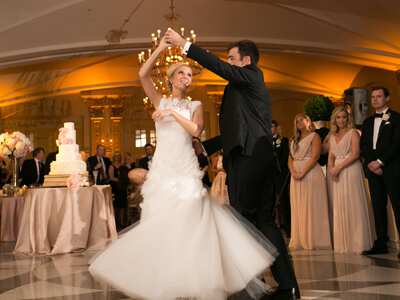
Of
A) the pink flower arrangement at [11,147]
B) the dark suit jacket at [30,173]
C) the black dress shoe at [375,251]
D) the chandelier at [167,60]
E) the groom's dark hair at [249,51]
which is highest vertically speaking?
the chandelier at [167,60]

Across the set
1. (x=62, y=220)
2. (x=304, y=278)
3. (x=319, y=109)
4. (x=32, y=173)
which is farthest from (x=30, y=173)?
(x=304, y=278)

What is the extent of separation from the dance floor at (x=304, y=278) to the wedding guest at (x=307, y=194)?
0.26 meters

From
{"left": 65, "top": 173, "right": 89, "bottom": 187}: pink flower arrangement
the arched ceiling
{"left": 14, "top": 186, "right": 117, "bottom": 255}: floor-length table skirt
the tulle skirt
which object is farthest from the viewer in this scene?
the arched ceiling

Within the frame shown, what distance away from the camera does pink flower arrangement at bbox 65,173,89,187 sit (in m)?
6.39

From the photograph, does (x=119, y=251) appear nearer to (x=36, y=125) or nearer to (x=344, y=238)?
(x=344, y=238)

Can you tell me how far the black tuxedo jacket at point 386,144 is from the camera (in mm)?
4879

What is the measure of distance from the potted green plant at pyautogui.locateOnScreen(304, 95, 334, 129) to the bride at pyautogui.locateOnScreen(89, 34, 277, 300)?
351 cm

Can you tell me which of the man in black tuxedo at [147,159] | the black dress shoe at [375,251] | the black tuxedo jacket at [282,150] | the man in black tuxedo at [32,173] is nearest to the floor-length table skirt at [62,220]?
the black tuxedo jacket at [282,150]

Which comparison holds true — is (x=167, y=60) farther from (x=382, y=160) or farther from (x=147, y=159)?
(x=382, y=160)

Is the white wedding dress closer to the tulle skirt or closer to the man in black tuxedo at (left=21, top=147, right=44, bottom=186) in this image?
the tulle skirt

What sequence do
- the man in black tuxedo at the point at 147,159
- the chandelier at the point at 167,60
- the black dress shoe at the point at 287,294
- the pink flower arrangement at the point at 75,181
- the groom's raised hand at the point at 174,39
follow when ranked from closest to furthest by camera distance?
the groom's raised hand at the point at 174,39
the black dress shoe at the point at 287,294
the pink flower arrangement at the point at 75,181
the chandelier at the point at 167,60
the man in black tuxedo at the point at 147,159

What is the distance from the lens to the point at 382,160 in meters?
4.91

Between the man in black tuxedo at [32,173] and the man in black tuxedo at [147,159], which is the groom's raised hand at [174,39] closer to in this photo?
the man in black tuxedo at [147,159]

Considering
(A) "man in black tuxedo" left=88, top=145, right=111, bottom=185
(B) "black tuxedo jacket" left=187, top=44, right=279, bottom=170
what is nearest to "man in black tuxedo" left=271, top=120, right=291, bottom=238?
(B) "black tuxedo jacket" left=187, top=44, right=279, bottom=170
